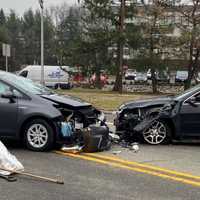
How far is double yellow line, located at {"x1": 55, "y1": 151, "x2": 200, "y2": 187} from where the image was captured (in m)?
7.66

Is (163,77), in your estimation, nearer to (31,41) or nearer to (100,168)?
(100,168)

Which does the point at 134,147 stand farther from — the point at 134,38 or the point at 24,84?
the point at 134,38

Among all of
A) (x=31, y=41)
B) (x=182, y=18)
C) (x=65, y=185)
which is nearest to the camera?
(x=65, y=185)

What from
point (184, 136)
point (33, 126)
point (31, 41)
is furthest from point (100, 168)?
point (31, 41)

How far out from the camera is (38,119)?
9.77 meters

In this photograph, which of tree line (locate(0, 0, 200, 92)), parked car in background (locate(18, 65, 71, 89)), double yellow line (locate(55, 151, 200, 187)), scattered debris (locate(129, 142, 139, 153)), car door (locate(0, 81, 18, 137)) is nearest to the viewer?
double yellow line (locate(55, 151, 200, 187))

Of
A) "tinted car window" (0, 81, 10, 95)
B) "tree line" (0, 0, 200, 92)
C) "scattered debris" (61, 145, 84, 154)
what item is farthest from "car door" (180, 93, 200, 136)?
"tree line" (0, 0, 200, 92)

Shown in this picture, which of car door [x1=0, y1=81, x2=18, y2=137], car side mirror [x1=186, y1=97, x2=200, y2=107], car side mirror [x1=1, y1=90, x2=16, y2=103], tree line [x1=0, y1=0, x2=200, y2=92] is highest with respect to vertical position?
tree line [x1=0, y1=0, x2=200, y2=92]

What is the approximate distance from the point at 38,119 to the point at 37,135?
0.29m

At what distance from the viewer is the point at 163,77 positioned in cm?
4106

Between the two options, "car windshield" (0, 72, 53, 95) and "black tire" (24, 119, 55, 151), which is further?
"car windshield" (0, 72, 53, 95)

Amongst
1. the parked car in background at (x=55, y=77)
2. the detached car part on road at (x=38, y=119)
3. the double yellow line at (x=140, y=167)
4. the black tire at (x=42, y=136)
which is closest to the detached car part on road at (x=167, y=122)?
the detached car part on road at (x=38, y=119)

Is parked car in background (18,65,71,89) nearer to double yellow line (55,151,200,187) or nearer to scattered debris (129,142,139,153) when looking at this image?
scattered debris (129,142,139,153)

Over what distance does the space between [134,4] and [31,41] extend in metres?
66.3
